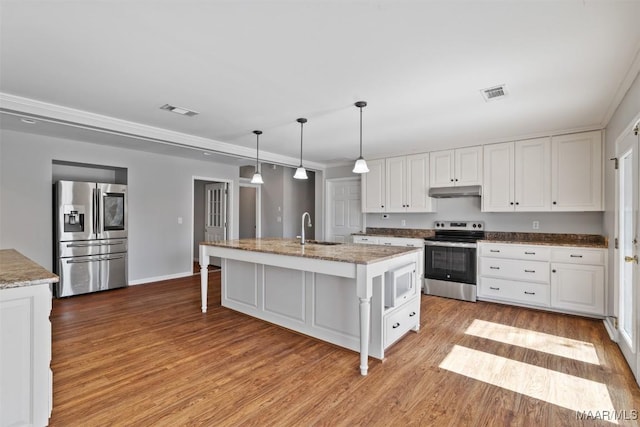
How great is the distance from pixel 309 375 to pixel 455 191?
3.60 meters

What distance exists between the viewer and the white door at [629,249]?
7.58 feet

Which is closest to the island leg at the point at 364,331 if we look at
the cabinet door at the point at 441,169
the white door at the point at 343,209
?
the cabinet door at the point at 441,169

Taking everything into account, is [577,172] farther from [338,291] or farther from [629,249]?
[338,291]

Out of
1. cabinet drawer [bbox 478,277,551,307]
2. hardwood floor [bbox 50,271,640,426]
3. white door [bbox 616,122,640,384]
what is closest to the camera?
hardwood floor [bbox 50,271,640,426]

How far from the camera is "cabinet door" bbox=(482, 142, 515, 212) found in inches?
172

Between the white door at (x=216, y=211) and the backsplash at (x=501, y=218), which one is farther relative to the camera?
the white door at (x=216, y=211)

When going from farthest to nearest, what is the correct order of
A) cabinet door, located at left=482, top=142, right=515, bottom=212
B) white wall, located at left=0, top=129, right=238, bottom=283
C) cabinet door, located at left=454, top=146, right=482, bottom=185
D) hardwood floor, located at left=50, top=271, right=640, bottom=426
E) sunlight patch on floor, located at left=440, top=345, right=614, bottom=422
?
cabinet door, located at left=454, top=146, right=482, bottom=185, cabinet door, located at left=482, top=142, right=515, bottom=212, white wall, located at left=0, top=129, right=238, bottom=283, sunlight patch on floor, located at left=440, top=345, right=614, bottom=422, hardwood floor, located at left=50, top=271, right=640, bottom=426

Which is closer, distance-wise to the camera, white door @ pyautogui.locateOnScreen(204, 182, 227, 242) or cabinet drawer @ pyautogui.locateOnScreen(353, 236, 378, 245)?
cabinet drawer @ pyautogui.locateOnScreen(353, 236, 378, 245)

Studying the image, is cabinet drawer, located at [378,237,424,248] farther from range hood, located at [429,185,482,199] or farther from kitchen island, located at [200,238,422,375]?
kitchen island, located at [200,238,422,375]

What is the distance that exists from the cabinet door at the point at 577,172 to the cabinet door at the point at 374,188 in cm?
244

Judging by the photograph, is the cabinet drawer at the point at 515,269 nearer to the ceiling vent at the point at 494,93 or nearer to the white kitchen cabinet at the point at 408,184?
the white kitchen cabinet at the point at 408,184

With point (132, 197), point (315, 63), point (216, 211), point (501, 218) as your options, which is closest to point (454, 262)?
point (501, 218)

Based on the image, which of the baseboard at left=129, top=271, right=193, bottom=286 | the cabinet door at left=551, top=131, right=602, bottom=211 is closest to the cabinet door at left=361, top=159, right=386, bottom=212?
the cabinet door at left=551, top=131, right=602, bottom=211

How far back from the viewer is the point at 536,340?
3012 millimetres
